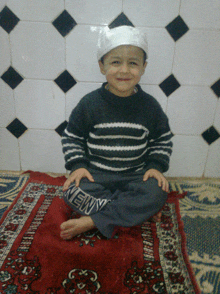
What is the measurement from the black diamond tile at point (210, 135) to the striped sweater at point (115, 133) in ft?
1.14

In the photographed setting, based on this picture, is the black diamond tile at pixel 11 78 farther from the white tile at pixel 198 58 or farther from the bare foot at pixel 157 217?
the bare foot at pixel 157 217

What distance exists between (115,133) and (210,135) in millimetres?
602

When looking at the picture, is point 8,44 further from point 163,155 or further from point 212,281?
point 212,281

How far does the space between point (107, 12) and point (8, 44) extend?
0.50 m

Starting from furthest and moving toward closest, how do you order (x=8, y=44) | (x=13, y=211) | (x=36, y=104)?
(x=36, y=104) < (x=8, y=44) < (x=13, y=211)

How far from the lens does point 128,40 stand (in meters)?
0.89

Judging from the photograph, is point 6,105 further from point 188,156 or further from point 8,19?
point 188,156

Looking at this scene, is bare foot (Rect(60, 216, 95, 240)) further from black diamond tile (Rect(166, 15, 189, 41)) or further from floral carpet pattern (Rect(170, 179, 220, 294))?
black diamond tile (Rect(166, 15, 189, 41))

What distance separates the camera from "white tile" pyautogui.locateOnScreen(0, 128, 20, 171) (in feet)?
4.32

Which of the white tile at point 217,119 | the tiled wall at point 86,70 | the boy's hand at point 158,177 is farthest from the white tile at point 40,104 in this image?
the white tile at point 217,119

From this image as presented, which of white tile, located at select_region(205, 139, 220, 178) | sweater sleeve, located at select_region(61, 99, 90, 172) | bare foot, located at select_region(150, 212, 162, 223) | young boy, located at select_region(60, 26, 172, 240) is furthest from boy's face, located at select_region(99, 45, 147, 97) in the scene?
white tile, located at select_region(205, 139, 220, 178)

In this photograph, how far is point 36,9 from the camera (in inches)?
43.0

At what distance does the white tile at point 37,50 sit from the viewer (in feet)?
3.67

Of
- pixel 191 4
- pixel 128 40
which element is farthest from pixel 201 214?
pixel 191 4
